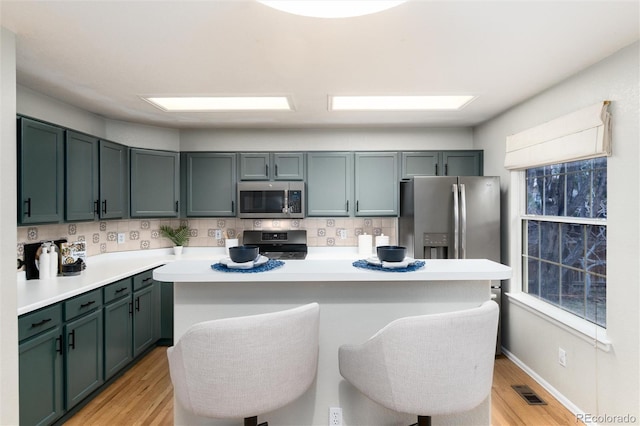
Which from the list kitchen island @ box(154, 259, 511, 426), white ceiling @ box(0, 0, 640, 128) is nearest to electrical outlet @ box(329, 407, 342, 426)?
kitchen island @ box(154, 259, 511, 426)

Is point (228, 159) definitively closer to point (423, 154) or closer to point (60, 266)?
point (60, 266)

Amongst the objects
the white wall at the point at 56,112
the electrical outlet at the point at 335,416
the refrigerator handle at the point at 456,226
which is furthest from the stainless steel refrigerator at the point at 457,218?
the white wall at the point at 56,112

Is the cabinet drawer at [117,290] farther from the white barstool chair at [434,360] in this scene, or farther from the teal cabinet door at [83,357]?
the white barstool chair at [434,360]

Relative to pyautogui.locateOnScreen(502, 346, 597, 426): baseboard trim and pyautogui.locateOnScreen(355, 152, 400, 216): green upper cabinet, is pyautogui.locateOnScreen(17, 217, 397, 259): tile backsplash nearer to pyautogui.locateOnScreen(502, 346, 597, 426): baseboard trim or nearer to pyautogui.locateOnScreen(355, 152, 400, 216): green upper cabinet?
pyautogui.locateOnScreen(355, 152, 400, 216): green upper cabinet

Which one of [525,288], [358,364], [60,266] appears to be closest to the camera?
[358,364]

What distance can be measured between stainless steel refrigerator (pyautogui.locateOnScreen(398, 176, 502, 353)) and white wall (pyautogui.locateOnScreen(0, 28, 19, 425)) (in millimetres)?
3025

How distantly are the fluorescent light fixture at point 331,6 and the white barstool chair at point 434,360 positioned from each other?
1.17 metres

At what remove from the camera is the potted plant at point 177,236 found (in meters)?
4.08

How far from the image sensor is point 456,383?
135 cm

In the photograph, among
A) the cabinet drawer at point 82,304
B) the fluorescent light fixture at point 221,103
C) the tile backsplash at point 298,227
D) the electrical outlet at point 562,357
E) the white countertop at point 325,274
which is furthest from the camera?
the tile backsplash at point 298,227

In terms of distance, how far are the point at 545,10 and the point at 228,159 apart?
320 cm

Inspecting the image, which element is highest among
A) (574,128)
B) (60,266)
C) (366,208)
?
→ (574,128)

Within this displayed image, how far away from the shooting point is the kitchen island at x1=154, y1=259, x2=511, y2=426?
1.79 meters

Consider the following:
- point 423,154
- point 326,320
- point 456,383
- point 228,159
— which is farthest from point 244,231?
point 456,383
